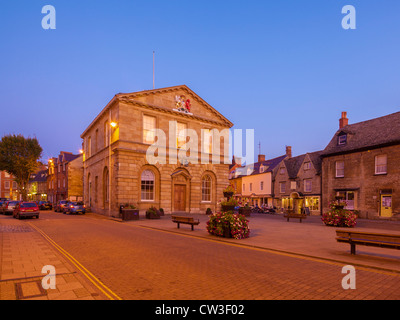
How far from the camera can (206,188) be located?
30234mm

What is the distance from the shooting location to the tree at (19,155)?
1713 inches

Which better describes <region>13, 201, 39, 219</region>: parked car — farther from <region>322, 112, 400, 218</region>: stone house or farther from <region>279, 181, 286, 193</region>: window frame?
<region>279, 181, 286, 193</region>: window frame

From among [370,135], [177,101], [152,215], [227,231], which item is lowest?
[152,215]

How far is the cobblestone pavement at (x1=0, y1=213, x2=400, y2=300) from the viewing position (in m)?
5.34

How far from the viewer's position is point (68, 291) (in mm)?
5379

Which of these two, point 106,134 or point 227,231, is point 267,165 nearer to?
point 106,134

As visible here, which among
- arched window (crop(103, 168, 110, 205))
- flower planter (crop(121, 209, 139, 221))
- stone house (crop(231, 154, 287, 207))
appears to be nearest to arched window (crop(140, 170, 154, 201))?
flower planter (crop(121, 209, 139, 221))

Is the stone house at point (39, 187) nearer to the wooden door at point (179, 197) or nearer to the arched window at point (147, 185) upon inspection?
the arched window at point (147, 185)

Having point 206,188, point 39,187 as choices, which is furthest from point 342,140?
point 39,187

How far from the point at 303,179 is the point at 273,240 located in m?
28.4

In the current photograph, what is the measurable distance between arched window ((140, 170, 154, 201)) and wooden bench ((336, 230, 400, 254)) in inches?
748

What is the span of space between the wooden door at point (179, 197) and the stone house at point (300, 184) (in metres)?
15.4

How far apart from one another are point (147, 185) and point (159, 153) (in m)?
3.38
